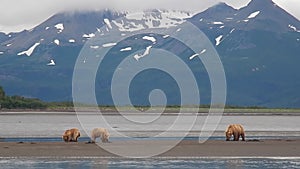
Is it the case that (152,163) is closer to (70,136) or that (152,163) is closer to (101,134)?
(101,134)

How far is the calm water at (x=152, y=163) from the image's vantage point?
24.8m

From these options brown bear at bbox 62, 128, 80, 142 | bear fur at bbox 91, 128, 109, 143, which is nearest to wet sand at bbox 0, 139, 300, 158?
bear fur at bbox 91, 128, 109, 143

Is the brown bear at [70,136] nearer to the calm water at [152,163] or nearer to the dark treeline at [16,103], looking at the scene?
the calm water at [152,163]

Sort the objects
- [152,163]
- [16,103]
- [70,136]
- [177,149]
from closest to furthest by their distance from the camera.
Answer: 1. [152,163]
2. [177,149]
3. [70,136]
4. [16,103]

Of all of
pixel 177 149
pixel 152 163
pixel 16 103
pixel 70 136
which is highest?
pixel 16 103

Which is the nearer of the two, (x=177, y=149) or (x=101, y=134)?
(x=177, y=149)

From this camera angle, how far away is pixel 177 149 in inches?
1201

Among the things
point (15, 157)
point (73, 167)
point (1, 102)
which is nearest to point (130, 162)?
point (73, 167)

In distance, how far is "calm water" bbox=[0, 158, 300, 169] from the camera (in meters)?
24.8

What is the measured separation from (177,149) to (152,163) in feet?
15.6

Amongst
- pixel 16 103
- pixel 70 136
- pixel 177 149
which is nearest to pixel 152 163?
pixel 177 149

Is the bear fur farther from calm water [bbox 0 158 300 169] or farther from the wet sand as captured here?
calm water [bbox 0 158 300 169]

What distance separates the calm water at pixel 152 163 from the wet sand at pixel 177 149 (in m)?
1.40

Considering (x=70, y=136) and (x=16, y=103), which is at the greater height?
(x=16, y=103)
